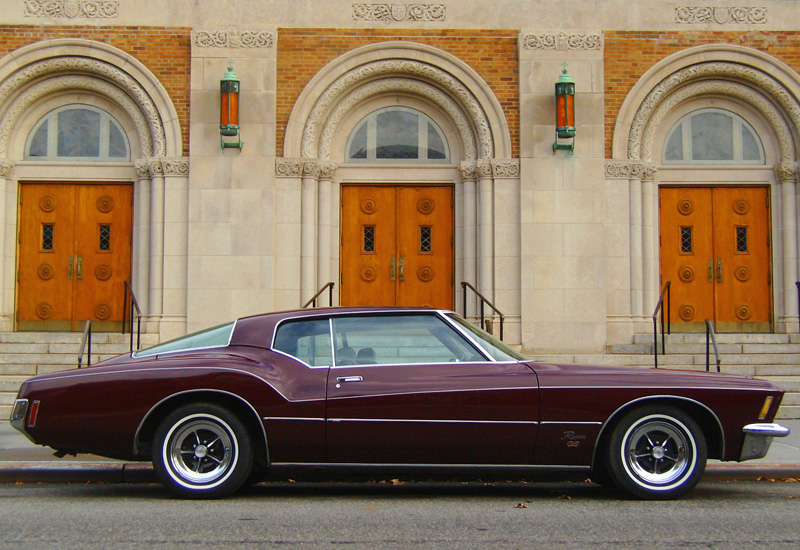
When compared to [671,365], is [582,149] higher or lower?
higher

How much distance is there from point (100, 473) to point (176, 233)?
776 cm

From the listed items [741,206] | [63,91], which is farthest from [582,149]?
[63,91]

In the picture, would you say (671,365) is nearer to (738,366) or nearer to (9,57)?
(738,366)

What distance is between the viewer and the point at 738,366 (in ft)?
44.1

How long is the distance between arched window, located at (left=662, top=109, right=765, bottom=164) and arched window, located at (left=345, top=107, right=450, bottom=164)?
388 centimetres

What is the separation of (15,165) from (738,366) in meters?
11.8

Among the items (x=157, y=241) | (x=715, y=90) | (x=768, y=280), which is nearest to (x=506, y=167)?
(x=715, y=90)

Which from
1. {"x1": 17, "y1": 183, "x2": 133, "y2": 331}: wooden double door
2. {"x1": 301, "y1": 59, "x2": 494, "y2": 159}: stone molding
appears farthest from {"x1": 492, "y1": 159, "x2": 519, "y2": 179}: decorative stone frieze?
{"x1": 17, "y1": 183, "x2": 133, "y2": 331}: wooden double door

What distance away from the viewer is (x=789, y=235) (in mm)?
15820

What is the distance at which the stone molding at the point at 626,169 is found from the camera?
1549 cm

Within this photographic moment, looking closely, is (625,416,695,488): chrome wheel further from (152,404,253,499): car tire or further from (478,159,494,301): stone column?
(478,159,494,301): stone column

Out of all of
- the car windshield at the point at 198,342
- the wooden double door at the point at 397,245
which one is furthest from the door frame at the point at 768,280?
the car windshield at the point at 198,342

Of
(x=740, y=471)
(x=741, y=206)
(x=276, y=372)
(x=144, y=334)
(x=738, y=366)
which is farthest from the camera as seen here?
(x=741, y=206)

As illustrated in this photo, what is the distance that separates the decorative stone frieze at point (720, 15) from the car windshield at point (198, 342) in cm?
1121
